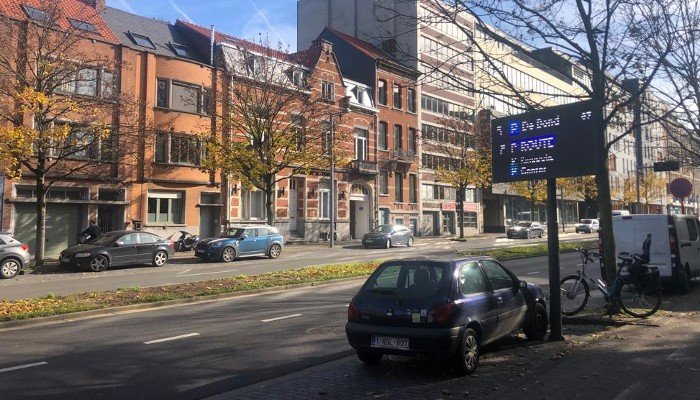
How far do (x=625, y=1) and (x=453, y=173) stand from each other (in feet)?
114

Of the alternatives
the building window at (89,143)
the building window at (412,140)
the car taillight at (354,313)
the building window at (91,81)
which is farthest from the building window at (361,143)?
the car taillight at (354,313)

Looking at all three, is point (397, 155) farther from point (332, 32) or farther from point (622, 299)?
point (622, 299)

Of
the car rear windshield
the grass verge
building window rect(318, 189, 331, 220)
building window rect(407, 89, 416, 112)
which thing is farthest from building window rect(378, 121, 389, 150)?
the car rear windshield

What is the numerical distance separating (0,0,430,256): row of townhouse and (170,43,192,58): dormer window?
86mm

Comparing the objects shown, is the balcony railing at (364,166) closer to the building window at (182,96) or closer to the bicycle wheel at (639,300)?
the building window at (182,96)

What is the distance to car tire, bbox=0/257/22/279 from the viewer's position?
1770 centimetres

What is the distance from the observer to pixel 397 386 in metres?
5.77

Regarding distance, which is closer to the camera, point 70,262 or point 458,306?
point 458,306

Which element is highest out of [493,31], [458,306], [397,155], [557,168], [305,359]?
[397,155]

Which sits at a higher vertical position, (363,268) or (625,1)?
(625,1)

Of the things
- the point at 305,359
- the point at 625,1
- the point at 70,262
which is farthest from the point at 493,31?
the point at 70,262

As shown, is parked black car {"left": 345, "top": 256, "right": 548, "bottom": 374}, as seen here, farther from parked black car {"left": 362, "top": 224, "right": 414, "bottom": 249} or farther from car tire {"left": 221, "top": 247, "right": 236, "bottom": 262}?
parked black car {"left": 362, "top": 224, "right": 414, "bottom": 249}

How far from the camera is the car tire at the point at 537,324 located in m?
7.90

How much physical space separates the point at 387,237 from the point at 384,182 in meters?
14.1
